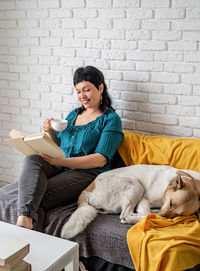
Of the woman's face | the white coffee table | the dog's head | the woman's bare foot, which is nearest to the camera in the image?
the white coffee table

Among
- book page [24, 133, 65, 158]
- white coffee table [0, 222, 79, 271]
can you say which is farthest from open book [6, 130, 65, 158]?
white coffee table [0, 222, 79, 271]

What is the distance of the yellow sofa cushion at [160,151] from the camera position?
2.24 metres

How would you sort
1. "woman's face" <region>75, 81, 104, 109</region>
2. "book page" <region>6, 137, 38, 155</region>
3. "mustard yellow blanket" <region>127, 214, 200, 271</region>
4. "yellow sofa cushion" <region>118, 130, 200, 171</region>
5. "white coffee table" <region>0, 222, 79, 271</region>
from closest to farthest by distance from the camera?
"white coffee table" <region>0, 222, 79, 271</region> < "mustard yellow blanket" <region>127, 214, 200, 271</region> < "book page" <region>6, 137, 38, 155</region> < "yellow sofa cushion" <region>118, 130, 200, 171</region> < "woman's face" <region>75, 81, 104, 109</region>

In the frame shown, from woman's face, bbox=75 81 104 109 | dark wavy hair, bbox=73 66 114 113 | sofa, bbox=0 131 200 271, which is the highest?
dark wavy hair, bbox=73 66 114 113

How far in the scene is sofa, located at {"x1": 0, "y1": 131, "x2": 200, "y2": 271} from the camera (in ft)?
6.00

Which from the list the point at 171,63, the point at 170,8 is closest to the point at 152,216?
the point at 171,63

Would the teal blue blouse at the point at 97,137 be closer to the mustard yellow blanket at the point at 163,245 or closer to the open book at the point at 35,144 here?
the open book at the point at 35,144

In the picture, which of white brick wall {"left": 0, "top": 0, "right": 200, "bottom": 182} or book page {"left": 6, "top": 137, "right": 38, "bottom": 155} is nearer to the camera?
book page {"left": 6, "top": 137, "right": 38, "bottom": 155}

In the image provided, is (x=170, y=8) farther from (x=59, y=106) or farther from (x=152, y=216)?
(x=152, y=216)

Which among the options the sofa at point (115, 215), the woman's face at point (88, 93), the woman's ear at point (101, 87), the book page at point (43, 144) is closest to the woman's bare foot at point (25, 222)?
the sofa at point (115, 215)

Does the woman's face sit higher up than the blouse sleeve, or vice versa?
the woman's face

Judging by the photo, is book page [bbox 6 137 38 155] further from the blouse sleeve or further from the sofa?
the blouse sleeve

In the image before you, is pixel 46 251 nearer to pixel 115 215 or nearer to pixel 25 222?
pixel 25 222

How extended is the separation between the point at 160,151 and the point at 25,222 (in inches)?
40.7
